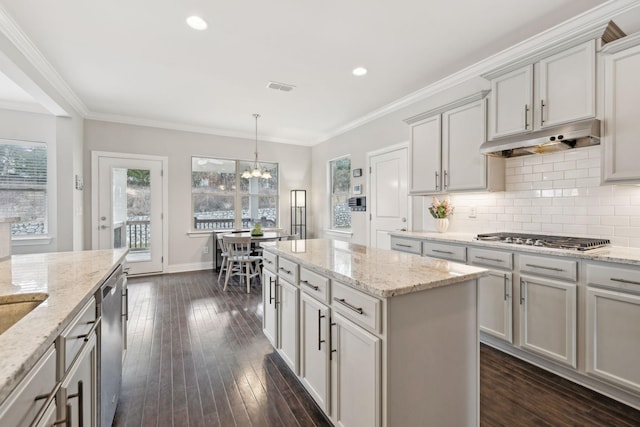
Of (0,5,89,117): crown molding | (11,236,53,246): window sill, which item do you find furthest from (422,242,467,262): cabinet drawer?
(11,236,53,246): window sill

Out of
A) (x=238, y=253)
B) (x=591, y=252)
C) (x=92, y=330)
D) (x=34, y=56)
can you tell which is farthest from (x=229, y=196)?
(x=591, y=252)

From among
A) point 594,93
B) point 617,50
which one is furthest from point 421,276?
point 617,50

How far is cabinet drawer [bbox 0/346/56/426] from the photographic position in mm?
628

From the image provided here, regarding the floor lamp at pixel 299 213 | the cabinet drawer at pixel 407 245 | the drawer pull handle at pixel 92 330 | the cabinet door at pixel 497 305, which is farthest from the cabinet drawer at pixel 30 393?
the floor lamp at pixel 299 213

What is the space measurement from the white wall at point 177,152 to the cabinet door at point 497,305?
488 cm

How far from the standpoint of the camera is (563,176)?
102 inches

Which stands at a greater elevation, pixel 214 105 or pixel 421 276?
pixel 214 105

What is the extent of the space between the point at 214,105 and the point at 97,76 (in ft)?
4.73

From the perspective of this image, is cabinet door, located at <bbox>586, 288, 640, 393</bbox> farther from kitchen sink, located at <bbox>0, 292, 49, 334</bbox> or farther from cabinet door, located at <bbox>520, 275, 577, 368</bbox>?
kitchen sink, located at <bbox>0, 292, 49, 334</bbox>

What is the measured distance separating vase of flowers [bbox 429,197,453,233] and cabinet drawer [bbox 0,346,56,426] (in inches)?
136

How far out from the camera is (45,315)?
94 cm

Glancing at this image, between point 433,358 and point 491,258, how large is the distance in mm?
1525

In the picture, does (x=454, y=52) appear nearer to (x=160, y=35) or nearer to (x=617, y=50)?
(x=617, y=50)

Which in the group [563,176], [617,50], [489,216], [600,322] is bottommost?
[600,322]
